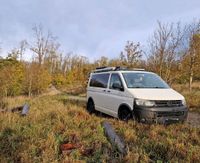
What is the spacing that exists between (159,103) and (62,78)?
41.1 metres

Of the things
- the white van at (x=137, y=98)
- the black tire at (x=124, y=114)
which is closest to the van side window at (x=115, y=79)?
the white van at (x=137, y=98)

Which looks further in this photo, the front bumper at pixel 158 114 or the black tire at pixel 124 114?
the black tire at pixel 124 114

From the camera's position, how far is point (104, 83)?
10.7m

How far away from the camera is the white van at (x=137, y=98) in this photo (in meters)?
8.09

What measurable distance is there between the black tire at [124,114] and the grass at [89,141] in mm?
397

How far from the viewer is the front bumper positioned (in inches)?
315

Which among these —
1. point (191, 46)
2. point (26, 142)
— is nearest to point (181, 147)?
point (26, 142)

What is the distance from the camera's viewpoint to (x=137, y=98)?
8180 mm

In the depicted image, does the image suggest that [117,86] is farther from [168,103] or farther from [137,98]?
[168,103]

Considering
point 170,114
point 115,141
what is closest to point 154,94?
point 170,114

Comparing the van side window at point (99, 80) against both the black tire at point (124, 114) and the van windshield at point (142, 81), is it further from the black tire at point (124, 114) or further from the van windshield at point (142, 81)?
the black tire at point (124, 114)

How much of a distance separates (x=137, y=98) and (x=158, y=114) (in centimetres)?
77

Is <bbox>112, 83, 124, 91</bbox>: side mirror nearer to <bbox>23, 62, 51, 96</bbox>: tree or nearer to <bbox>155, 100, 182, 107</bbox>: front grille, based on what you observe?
<bbox>155, 100, 182, 107</bbox>: front grille

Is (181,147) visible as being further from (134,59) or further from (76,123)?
(134,59)
